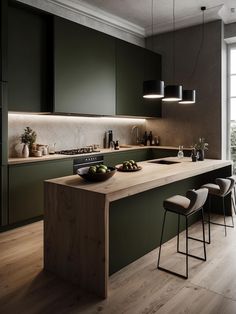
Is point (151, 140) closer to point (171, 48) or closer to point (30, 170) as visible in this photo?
point (171, 48)

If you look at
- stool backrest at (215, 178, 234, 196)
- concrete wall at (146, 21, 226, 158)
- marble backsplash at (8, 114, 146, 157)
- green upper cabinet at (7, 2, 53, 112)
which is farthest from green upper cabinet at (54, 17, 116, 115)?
stool backrest at (215, 178, 234, 196)

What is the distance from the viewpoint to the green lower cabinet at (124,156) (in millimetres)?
4844

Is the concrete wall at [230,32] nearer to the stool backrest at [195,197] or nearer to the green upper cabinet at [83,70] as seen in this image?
the green upper cabinet at [83,70]

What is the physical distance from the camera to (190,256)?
291 centimetres

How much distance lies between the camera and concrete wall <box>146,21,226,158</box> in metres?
5.24

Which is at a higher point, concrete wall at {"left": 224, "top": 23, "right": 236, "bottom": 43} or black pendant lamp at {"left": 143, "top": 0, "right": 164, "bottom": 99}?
concrete wall at {"left": 224, "top": 23, "right": 236, "bottom": 43}

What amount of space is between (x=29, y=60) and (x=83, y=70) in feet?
2.83

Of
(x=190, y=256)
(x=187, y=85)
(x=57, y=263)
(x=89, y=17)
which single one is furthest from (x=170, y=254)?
(x=89, y=17)

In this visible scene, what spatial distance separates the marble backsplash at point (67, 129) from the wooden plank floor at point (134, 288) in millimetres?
1714

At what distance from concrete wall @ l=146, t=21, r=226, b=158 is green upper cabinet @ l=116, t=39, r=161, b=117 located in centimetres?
30

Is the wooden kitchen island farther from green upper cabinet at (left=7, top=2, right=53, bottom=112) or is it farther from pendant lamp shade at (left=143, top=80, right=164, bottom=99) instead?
green upper cabinet at (left=7, top=2, right=53, bottom=112)

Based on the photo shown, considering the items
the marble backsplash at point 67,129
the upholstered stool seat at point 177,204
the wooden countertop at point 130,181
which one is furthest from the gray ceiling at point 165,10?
the upholstered stool seat at point 177,204

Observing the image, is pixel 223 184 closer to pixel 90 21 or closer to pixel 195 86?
pixel 195 86

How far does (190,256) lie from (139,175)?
96 centimetres
